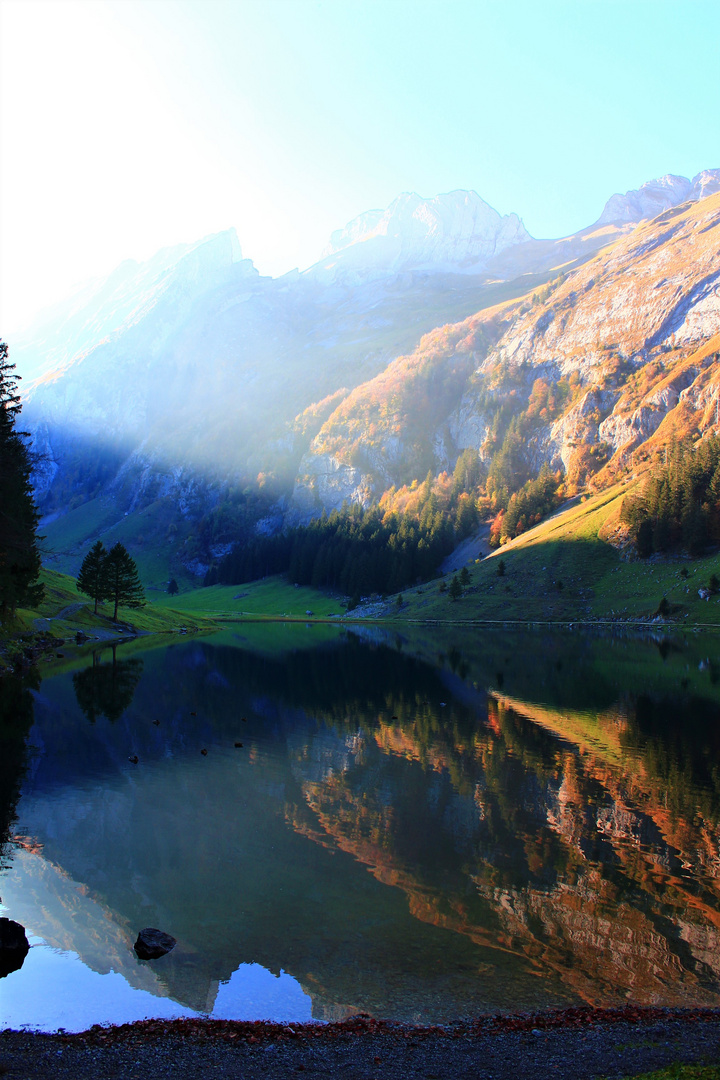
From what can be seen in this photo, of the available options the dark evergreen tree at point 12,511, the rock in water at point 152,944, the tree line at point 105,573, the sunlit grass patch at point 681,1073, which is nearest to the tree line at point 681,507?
the tree line at point 105,573

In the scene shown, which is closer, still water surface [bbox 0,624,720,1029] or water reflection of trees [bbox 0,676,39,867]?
still water surface [bbox 0,624,720,1029]

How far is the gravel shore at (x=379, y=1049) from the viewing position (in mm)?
10695

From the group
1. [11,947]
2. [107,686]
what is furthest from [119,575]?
[11,947]

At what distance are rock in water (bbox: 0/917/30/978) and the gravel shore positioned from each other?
3409 millimetres

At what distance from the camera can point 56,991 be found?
13.8 m

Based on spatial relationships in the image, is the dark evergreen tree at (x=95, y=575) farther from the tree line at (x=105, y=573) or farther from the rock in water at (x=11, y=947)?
the rock in water at (x=11, y=947)

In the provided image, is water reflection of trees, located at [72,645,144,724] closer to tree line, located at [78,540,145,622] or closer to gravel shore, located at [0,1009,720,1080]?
tree line, located at [78,540,145,622]

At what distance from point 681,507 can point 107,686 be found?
118480 mm

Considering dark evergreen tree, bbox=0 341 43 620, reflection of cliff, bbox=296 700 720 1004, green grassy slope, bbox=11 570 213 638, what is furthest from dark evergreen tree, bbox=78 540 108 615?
reflection of cliff, bbox=296 700 720 1004

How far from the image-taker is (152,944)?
15492 mm

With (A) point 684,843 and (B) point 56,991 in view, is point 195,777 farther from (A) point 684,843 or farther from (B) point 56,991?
(A) point 684,843

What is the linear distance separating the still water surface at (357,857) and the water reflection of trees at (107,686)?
701 mm

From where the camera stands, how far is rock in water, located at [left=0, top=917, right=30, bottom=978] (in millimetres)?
14641

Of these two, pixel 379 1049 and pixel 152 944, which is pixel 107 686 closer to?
pixel 152 944
